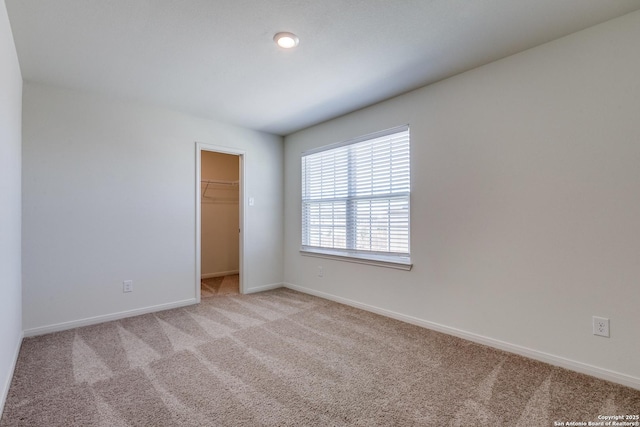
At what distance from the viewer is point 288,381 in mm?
1991

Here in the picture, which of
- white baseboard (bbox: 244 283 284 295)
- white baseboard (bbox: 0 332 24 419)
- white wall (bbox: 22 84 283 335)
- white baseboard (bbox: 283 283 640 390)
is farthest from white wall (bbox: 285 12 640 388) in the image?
white baseboard (bbox: 0 332 24 419)

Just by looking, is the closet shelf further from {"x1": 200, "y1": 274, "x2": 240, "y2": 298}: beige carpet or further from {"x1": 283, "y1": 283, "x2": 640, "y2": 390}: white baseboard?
{"x1": 283, "y1": 283, "x2": 640, "y2": 390}: white baseboard

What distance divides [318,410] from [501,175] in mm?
2157

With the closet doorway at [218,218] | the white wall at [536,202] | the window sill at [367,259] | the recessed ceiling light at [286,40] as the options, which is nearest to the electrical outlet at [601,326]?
the white wall at [536,202]

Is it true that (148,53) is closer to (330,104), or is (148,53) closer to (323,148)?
(330,104)

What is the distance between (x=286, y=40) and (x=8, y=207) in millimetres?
2188

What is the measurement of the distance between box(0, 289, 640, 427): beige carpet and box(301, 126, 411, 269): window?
917 mm

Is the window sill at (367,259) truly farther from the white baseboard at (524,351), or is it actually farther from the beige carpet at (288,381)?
the beige carpet at (288,381)

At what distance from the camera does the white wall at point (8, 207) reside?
1.80 metres

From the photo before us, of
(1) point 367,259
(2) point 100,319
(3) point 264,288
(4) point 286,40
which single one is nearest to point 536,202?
(1) point 367,259

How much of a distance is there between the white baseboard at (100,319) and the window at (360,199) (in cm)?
173

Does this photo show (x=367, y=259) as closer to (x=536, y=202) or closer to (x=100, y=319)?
(x=536, y=202)

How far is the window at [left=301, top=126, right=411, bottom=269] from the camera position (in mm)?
3186

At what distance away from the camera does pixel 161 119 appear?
11.6ft
